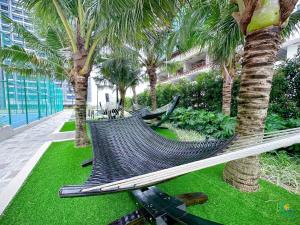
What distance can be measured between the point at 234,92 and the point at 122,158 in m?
6.61

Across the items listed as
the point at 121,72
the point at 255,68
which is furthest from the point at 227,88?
the point at 121,72

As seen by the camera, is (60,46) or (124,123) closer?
(124,123)

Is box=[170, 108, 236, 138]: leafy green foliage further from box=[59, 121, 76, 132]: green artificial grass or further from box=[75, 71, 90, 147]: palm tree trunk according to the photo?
box=[59, 121, 76, 132]: green artificial grass

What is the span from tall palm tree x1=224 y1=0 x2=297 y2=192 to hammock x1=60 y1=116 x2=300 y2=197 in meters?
0.61

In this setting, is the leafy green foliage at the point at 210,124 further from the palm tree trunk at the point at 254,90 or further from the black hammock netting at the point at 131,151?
the black hammock netting at the point at 131,151

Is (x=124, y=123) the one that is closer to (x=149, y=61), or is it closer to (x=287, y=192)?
(x=287, y=192)

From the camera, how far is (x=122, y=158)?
7.45ft

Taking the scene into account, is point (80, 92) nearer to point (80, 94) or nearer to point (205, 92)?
point (80, 94)

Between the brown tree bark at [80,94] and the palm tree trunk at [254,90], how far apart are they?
12.9ft

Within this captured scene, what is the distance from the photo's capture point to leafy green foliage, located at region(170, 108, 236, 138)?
15.9ft

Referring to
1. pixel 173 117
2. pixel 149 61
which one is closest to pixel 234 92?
pixel 173 117

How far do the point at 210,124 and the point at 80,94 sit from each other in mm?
4049

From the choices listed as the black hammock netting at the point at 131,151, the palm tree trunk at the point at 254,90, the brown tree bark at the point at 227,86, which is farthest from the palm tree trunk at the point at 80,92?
the brown tree bark at the point at 227,86

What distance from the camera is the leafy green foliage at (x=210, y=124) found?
15.9 ft
